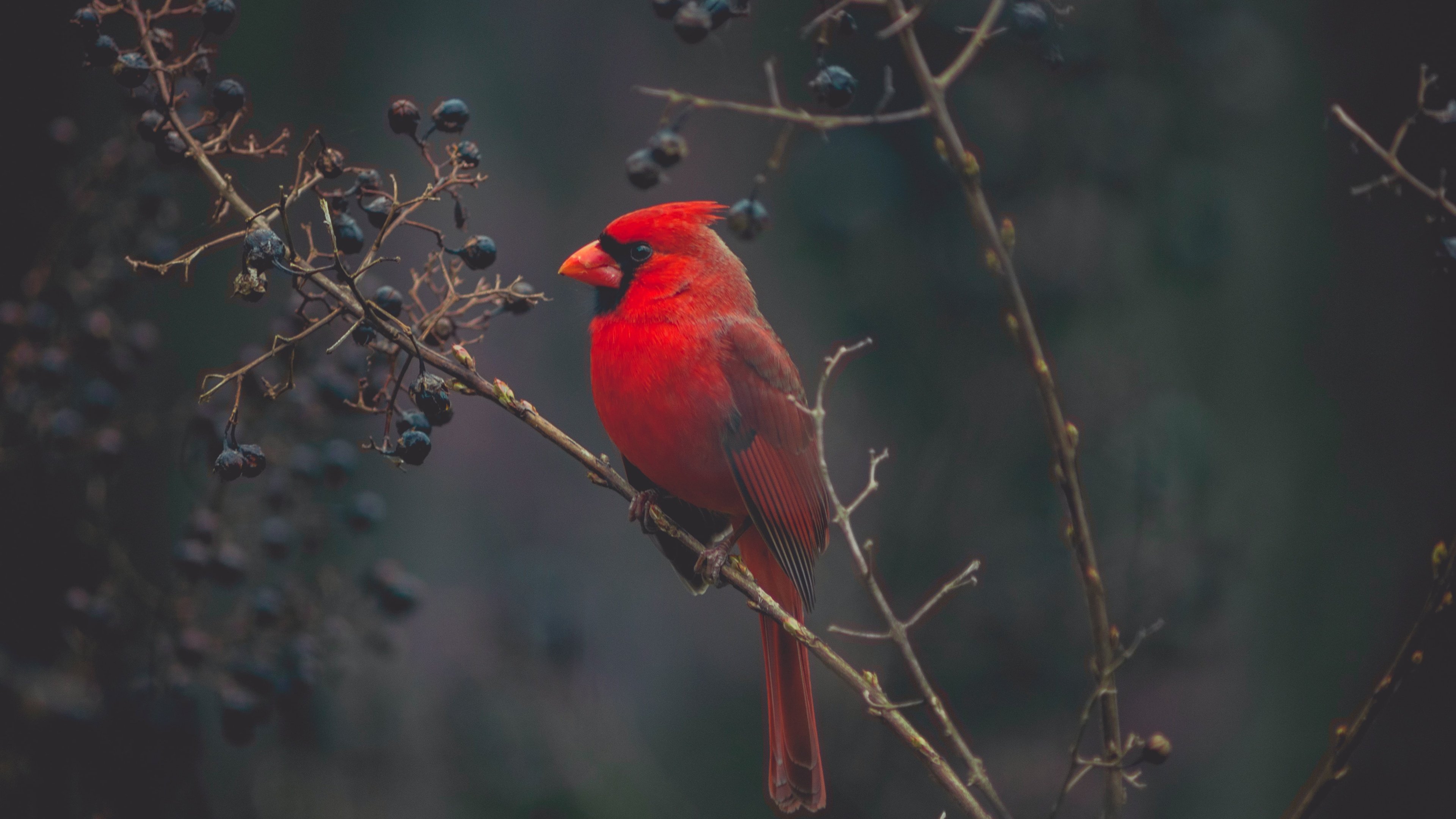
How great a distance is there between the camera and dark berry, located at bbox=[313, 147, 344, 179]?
2.36 ft

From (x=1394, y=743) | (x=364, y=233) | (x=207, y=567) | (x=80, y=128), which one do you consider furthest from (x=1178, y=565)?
(x=80, y=128)

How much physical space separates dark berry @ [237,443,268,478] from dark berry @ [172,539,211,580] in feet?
1.28

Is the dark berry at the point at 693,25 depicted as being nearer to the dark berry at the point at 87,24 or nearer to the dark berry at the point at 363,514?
the dark berry at the point at 87,24

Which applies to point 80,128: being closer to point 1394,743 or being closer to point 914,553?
point 914,553

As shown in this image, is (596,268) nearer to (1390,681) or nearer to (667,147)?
(667,147)

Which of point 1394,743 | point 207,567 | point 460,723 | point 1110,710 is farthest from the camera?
point 460,723

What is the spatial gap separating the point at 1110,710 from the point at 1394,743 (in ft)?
2.75

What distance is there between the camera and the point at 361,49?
1836mm

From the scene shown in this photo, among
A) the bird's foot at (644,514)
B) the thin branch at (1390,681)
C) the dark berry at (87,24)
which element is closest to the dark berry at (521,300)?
the bird's foot at (644,514)

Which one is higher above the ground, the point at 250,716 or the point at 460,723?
the point at 250,716

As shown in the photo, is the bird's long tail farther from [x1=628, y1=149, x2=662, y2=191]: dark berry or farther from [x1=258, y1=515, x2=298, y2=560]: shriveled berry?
[x1=258, y1=515, x2=298, y2=560]: shriveled berry

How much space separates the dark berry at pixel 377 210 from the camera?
0.78 m

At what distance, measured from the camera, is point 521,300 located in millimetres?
813

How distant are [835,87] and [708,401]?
40 centimetres
